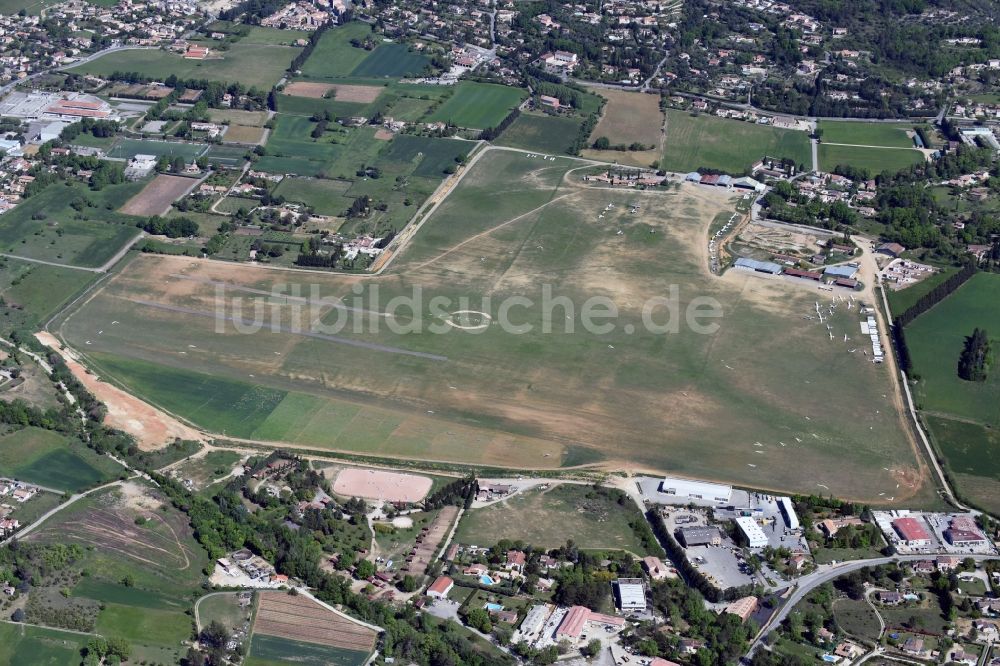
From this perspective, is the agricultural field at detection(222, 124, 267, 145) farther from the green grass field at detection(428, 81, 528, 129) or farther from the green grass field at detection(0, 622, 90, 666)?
the green grass field at detection(0, 622, 90, 666)

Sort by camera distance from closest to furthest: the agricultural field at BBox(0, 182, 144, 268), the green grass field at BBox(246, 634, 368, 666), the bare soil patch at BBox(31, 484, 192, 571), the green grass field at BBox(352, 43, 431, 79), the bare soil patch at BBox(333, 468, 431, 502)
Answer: the green grass field at BBox(246, 634, 368, 666) → the bare soil patch at BBox(31, 484, 192, 571) → the bare soil patch at BBox(333, 468, 431, 502) → the agricultural field at BBox(0, 182, 144, 268) → the green grass field at BBox(352, 43, 431, 79)

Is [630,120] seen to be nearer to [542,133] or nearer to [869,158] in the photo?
[542,133]

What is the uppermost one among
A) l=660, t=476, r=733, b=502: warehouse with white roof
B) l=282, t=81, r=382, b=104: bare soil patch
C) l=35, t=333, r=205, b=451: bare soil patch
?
l=660, t=476, r=733, b=502: warehouse with white roof

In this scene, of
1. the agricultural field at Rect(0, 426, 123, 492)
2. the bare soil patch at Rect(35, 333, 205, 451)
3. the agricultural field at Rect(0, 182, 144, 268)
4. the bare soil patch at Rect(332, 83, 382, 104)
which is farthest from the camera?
the bare soil patch at Rect(332, 83, 382, 104)

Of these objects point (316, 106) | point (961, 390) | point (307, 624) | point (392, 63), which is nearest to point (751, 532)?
point (961, 390)

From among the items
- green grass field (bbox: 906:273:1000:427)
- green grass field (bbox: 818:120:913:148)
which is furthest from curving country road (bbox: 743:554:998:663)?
green grass field (bbox: 818:120:913:148)

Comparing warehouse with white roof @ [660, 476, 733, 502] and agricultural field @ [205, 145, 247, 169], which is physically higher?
warehouse with white roof @ [660, 476, 733, 502]
